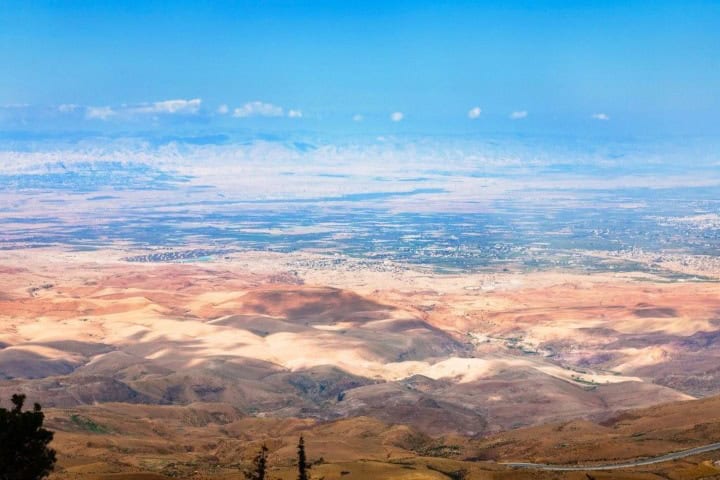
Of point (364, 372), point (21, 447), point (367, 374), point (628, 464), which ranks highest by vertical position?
point (21, 447)

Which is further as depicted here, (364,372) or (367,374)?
(364,372)

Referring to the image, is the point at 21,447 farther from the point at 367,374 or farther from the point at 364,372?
the point at 364,372

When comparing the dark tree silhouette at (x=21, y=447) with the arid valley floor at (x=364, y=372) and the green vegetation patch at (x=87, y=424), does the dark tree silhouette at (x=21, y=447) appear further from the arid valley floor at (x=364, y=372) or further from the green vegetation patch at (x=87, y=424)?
the green vegetation patch at (x=87, y=424)

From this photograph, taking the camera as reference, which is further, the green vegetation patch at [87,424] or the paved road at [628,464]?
the green vegetation patch at [87,424]

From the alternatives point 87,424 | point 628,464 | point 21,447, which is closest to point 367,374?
point 87,424

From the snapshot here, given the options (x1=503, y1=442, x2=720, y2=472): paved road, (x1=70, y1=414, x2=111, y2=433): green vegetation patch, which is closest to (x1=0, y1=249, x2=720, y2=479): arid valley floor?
(x1=70, y1=414, x2=111, y2=433): green vegetation patch

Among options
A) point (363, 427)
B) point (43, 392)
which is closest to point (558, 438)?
point (363, 427)

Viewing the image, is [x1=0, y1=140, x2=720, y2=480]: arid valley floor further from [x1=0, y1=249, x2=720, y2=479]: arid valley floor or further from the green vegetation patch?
[x1=0, y1=249, x2=720, y2=479]: arid valley floor

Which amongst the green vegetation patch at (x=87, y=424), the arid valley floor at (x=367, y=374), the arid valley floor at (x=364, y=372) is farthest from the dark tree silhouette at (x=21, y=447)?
the green vegetation patch at (x=87, y=424)

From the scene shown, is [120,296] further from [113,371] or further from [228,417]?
[228,417]
